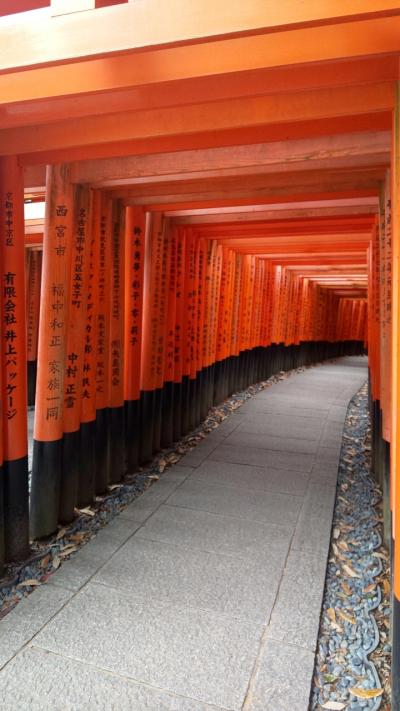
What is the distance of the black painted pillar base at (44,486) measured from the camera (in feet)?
12.2

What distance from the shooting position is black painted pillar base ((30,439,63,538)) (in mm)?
3717

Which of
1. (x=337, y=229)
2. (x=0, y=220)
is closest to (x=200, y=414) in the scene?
(x=337, y=229)

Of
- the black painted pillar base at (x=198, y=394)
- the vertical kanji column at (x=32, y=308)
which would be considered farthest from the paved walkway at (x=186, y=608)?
the vertical kanji column at (x=32, y=308)

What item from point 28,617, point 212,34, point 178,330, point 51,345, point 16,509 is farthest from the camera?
point 178,330

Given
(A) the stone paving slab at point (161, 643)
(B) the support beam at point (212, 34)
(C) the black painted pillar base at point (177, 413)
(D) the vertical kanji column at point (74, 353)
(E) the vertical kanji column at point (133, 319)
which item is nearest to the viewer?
(B) the support beam at point (212, 34)

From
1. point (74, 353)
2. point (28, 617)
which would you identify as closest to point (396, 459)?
point (28, 617)

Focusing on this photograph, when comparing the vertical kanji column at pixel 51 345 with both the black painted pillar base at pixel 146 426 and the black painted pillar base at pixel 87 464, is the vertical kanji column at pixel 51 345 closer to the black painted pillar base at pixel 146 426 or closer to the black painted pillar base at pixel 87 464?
the black painted pillar base at pixel 87 464

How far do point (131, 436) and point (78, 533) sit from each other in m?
1.52

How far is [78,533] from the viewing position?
12.6 feet

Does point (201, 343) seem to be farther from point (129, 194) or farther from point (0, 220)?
point (0, 220)

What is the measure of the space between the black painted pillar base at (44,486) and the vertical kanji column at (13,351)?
0.35m

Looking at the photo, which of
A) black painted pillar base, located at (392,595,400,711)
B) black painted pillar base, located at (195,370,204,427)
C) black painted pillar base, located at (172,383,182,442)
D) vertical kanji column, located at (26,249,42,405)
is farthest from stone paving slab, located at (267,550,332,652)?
vertical kanji column, located at (26,249,42,405)

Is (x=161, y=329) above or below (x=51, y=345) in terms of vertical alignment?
above

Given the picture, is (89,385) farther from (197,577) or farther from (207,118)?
(207,118)
